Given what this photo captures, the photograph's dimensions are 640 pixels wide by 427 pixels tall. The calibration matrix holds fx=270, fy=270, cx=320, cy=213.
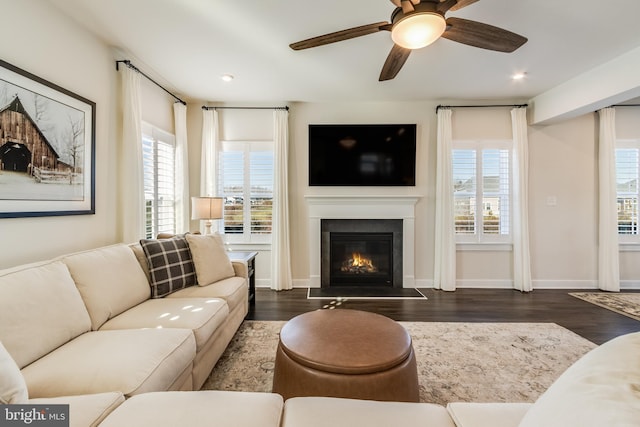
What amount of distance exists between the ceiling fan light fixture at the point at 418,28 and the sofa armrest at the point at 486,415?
1.93 meters

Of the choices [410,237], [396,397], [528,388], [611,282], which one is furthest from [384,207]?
[611,282]

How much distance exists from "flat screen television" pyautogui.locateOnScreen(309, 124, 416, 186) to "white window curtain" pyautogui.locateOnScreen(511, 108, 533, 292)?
1.48m

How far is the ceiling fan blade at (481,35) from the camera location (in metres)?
1.76

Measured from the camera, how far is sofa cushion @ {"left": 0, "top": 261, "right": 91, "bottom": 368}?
4.08 ft

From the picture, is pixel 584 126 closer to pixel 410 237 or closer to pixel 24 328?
pixel 410 237

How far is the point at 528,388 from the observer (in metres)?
1.85

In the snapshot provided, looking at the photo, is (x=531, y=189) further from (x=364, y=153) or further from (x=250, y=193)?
(x=250, y=193)

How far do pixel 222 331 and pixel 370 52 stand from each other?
2914 millimetres

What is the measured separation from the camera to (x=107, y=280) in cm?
185

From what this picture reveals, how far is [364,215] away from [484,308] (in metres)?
1.91

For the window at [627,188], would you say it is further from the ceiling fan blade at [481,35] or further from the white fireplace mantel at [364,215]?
the ceiling fan blade at [481,35]

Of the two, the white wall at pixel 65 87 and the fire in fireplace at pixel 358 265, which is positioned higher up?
the white wall at pixel 65 87

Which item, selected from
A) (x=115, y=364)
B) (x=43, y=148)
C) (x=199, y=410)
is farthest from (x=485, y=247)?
(x=43, y=148)

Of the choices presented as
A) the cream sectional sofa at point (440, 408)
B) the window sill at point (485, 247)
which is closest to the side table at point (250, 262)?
the cream sectional sofa at point (440, 408)
